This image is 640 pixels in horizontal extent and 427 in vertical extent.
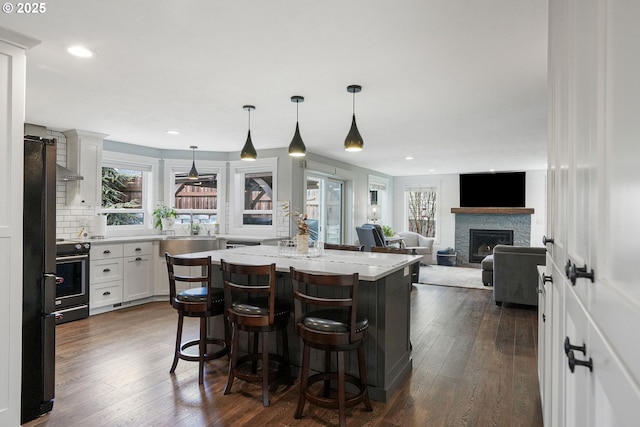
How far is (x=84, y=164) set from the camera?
4.86 meters

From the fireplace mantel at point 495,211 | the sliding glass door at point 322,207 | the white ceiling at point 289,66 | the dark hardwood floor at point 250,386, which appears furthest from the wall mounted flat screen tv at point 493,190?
the dark hardwood floor at point 250,386

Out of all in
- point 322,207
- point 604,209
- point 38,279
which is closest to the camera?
point 604,209

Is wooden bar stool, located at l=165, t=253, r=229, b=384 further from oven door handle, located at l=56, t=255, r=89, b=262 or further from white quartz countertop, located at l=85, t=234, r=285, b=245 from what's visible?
white quartz countertop, located at l=85, t=234, r=285, b=245

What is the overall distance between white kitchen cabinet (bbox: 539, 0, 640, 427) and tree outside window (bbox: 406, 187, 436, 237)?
922 cm

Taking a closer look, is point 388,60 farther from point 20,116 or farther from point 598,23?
point 20,116

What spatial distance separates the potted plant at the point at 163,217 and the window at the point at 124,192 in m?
0.18

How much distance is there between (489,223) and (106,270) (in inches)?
331

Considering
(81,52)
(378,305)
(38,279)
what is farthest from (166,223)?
(378,305)

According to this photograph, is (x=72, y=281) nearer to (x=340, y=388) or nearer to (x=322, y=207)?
(x=340, y=388)

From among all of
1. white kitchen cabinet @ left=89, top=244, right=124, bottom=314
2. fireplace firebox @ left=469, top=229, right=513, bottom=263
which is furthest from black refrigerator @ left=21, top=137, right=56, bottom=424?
fireplace firebox @ left=469, top=229, right=513, bottom=263

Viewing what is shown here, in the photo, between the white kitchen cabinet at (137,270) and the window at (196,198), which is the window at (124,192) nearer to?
the window at (196,198)

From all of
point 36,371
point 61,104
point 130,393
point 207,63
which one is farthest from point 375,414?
point 61,104

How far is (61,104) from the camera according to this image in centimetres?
367

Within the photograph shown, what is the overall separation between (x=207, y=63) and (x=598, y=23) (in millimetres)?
2479
